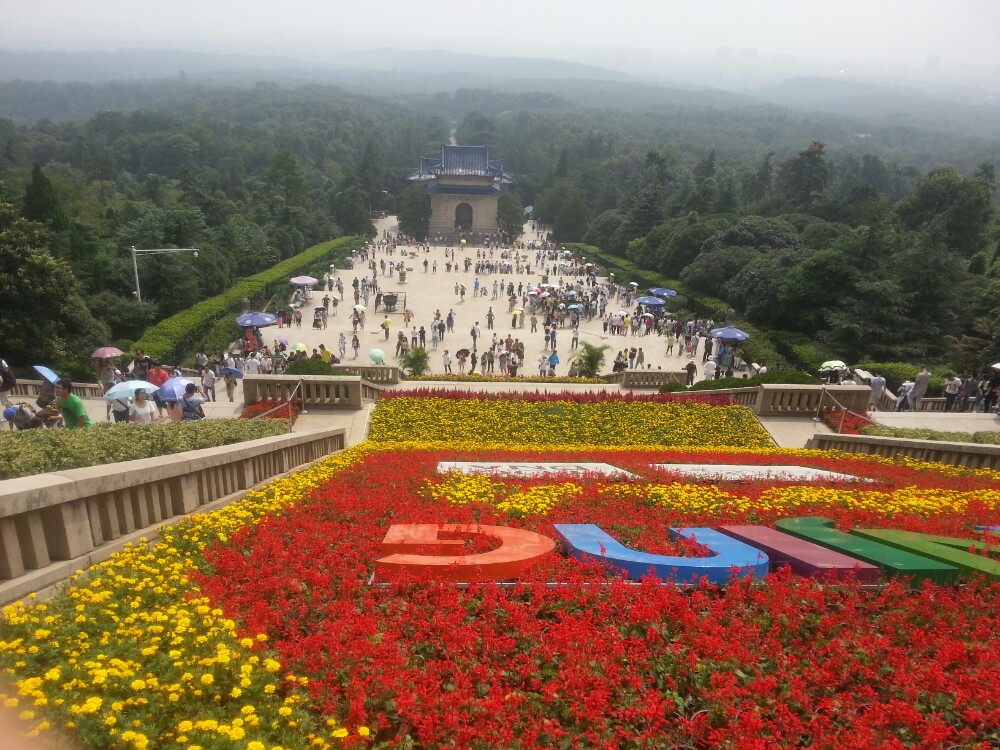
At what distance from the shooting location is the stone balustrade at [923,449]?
12.2 meters

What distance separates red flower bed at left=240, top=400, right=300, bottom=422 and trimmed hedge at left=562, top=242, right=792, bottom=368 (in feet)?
74.6

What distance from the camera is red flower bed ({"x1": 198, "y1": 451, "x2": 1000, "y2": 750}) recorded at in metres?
3.76

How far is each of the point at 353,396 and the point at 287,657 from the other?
12400 mm

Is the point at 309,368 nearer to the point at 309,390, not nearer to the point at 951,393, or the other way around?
the point at 309,390

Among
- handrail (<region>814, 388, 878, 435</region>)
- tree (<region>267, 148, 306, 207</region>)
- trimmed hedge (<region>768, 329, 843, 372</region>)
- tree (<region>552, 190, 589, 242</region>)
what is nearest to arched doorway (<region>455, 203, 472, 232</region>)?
tree (<region>552, 190, 589, 242</region>)

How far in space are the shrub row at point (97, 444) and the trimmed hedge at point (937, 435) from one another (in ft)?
44.2

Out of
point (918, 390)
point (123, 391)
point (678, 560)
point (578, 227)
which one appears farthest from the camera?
point (578, 227)

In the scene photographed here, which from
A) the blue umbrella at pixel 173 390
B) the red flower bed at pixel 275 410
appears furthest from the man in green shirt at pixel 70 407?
the red flower bed at pixel 275 410

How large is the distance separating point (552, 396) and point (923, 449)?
8.57 metres

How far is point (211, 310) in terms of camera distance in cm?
3516

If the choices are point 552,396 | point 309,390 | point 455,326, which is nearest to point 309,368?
point 309,390

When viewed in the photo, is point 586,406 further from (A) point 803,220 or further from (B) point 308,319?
(A) point 803,220

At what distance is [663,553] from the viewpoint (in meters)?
6.05

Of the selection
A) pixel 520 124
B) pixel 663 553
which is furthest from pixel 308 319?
pixel 520 124
